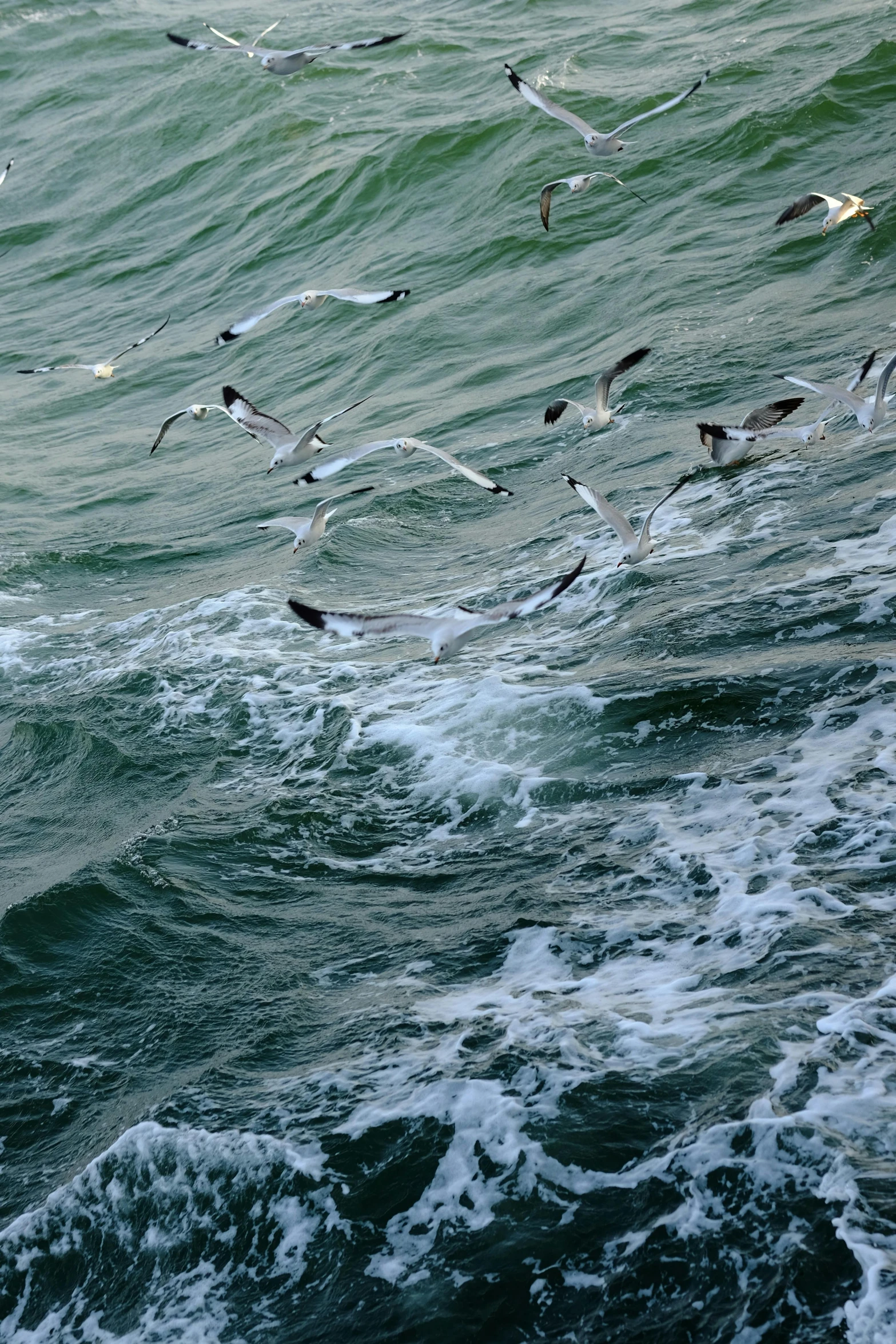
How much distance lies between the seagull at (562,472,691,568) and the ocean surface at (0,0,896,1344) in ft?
1.07

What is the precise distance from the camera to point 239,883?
24.2ft

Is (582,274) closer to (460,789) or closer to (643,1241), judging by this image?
(460,789)

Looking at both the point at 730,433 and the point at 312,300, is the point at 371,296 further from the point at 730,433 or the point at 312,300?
the point at 730,433

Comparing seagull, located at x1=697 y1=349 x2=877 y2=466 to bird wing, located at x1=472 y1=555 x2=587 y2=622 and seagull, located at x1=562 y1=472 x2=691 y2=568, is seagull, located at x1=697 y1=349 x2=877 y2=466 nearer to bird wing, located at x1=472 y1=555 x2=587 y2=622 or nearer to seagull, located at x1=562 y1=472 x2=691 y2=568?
seagull, located at x1=562 y1=472 x2=691 y2=568

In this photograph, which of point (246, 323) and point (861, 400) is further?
point (246, 323)

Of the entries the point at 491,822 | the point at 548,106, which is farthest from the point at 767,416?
the point at 491,822

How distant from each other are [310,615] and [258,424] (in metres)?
4.06

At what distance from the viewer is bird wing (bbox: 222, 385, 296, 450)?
10383 millimetres

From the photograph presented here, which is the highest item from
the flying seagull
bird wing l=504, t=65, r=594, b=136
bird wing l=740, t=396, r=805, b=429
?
bird wing l=504, t=65, r=594, b=136

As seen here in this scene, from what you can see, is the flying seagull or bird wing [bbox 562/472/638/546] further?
the flying seagull

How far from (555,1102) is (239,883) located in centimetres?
294

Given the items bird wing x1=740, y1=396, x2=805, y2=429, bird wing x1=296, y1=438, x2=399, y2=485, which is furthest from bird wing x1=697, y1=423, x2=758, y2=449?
bird wing x1=296, y1=438, x2=399, y2=485

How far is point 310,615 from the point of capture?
683cm

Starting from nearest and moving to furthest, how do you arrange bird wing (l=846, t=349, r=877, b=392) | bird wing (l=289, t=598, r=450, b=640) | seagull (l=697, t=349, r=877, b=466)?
bird wing (l=289, t=598, r=450, b=640) → bird wing (l=846, t=349, r=877, b=392) → seagull (l=697, t=349, r=877, b=466)
